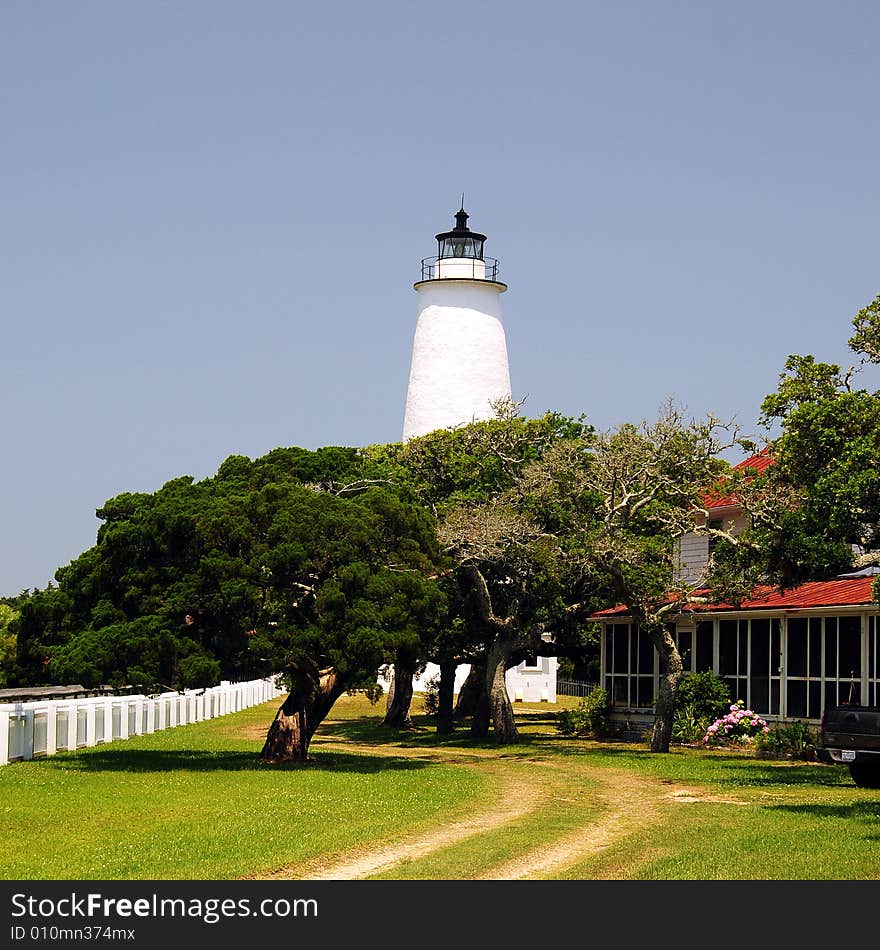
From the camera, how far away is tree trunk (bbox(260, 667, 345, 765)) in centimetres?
2664

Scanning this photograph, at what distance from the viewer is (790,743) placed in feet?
93.4

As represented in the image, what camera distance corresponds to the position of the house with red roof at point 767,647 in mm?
28172

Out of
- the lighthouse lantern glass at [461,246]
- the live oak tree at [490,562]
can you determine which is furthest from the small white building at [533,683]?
the live oak tree at [490,562]

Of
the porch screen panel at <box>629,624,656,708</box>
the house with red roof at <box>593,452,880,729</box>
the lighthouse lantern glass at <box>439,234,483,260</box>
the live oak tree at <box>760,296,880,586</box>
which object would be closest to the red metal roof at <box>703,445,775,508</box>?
the house with red roof at <box>593,452,880,729</box>

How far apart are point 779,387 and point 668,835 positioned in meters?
8.95

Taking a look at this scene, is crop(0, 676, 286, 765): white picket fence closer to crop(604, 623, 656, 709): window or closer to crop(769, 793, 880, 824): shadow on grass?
crop(604, 623, 656, 709): window

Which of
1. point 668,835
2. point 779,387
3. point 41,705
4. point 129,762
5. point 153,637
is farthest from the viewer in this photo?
point 41,705

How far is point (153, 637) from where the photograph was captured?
24.4 metres

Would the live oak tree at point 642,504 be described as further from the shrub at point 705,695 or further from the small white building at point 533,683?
the small white building at point 533,683

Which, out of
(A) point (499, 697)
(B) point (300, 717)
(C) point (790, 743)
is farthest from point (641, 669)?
(B) point (300, 717)

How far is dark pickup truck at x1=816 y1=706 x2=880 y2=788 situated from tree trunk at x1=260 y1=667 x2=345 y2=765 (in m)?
9.48

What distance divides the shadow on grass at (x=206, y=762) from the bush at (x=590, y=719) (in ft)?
28.4

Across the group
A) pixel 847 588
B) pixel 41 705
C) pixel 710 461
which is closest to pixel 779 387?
pixel 710 461
